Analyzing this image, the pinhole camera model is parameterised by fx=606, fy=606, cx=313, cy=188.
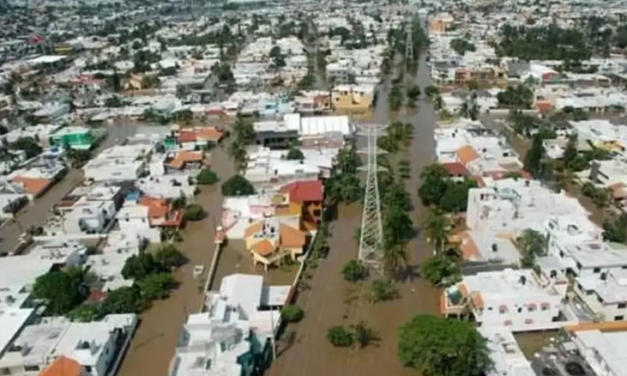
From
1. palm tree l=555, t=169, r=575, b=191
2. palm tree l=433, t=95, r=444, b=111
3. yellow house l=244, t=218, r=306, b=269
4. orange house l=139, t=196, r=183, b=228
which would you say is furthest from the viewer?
palm tree l=433, t=95, r=444, b=111

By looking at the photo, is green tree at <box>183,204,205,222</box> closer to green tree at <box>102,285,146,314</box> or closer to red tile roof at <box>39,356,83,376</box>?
green tree at <box>102,285,146,314</box>

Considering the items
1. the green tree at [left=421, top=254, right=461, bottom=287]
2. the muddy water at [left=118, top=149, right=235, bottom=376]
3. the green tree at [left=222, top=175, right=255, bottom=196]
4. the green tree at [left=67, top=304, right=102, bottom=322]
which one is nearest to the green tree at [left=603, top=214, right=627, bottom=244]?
the green tree at [left=421, top=254, right=461, bottom=287]

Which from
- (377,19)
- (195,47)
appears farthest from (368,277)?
(377,19)

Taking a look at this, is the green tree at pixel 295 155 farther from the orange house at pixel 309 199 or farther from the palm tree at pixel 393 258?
the palm tree at pixel 393 258

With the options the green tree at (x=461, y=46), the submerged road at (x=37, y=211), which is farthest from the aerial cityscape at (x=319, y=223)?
the green tree at (x=461, y=46)

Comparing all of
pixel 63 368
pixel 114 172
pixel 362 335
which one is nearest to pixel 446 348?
pixel 362 335

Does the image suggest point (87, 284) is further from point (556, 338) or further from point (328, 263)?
point (556, 338)
